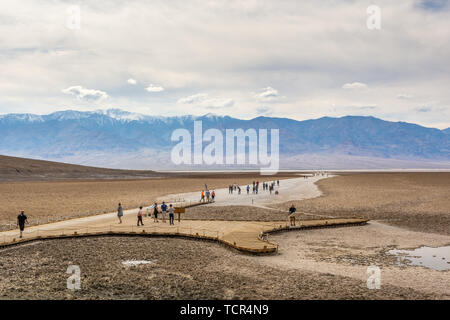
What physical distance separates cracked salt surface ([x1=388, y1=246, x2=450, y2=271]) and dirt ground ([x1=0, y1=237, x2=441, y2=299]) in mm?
4568

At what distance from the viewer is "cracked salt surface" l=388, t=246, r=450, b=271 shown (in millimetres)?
18744

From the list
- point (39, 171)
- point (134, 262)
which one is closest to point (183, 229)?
point (134, 262)

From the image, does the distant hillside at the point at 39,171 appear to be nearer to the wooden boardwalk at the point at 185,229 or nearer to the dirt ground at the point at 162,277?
the wooden boardwalk at the point at 185,229

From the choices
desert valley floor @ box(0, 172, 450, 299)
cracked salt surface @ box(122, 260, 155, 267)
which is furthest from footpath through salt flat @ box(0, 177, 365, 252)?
cracked salt surface @ box(122, 260, 155, 267)

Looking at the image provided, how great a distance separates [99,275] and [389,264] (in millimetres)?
13561

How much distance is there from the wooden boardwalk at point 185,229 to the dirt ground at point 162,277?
1396 mm

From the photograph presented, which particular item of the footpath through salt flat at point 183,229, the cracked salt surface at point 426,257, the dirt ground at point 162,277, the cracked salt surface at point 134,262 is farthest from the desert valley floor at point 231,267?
the footpath through salt flat at point 183,229

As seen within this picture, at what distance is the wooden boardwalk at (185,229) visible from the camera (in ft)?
73.6

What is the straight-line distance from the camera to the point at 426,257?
20312 millimetres

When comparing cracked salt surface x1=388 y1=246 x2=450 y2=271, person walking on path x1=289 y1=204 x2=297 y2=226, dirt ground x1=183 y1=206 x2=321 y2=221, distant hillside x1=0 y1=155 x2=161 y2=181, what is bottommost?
cracked salt surface x1=388 y1=246 x2=450 y2=271

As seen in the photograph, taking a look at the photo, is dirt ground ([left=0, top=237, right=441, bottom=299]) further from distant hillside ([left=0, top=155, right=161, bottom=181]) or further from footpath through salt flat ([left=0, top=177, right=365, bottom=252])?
distant hillside ([left=0, top=155, right=161, bottom=181])

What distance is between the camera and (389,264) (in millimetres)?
18719

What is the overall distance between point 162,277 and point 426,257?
1375cm
